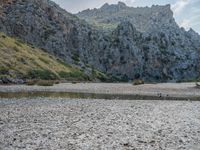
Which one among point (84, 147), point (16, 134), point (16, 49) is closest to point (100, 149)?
point (84, 147)

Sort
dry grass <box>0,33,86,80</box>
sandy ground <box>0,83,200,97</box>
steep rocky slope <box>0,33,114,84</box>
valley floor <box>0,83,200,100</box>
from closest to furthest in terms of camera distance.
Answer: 1. valley floor <box>0,83,200,100</box>
2. sandy ground <box>0,83,200,97</box>
3. steep rocky slope <box>0,33,114,84</box>
4. dry grass <box>0,33,86,80</box>

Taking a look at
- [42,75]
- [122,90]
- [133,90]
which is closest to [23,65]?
[42,75]

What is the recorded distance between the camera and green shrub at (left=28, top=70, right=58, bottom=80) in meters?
166

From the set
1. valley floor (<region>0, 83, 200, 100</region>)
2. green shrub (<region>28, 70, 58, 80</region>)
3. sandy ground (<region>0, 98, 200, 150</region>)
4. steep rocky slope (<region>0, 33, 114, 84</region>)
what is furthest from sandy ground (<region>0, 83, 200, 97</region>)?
green shrub (<region>28, 70, 58, 80</region>)

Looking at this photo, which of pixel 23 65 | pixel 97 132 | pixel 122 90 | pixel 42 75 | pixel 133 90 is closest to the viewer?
pixel 97 132

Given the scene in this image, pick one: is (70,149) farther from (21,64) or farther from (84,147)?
(21,64)

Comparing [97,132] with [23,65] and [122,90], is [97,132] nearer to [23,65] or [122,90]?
[122,90]

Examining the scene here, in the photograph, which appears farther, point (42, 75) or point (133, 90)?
point (42, 75)

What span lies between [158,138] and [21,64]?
152 metres

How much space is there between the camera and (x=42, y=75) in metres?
172

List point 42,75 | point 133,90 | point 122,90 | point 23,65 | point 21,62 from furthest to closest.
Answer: point 21,62, point 42,75, point 23,65, point 122,90, point 133,90

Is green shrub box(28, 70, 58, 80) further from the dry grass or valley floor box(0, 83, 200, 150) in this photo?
valley floor box(0, 83, 200, 150)

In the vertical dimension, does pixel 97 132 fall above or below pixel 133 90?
below

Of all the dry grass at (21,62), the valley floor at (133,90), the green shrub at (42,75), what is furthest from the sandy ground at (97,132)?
the green shrub at (42,75)
